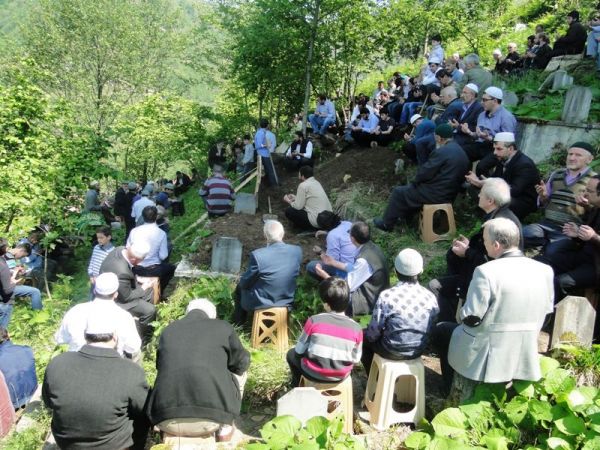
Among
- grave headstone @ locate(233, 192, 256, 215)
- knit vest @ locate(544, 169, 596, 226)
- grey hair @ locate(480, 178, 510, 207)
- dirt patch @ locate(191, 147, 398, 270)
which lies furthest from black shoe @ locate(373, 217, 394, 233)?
grave headstone @ locate(233, 192, 256, 215)

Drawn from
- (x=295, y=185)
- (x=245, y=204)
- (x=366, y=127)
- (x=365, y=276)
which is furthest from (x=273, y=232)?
(x=366, y=127)

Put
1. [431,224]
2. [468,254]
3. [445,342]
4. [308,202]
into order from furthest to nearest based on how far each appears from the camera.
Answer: [308,202], [431,224], [468,254], [445,342]

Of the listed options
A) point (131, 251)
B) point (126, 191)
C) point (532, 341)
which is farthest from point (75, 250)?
point (532, 341)

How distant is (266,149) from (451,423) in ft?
31.0

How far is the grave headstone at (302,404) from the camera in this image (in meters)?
3.52

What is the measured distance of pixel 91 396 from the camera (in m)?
3.42

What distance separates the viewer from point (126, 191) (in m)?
13.2

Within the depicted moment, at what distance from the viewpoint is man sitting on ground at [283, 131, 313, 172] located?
1227 cm

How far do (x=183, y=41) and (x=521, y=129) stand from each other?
27339 mm

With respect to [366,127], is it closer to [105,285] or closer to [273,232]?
[273,232]

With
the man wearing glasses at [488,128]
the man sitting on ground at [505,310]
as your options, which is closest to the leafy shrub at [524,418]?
the man sitting on ground at [505,310]

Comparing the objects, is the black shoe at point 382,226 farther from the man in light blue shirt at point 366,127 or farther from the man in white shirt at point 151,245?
the man in light blue shirt at point 366,127

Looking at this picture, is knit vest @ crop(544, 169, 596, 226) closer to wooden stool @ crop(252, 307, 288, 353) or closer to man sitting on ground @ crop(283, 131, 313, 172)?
wooden stool @ crop(252, 307, 288, 353)

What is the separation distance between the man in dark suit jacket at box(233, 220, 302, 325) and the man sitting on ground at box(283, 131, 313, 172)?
6.95 metres
